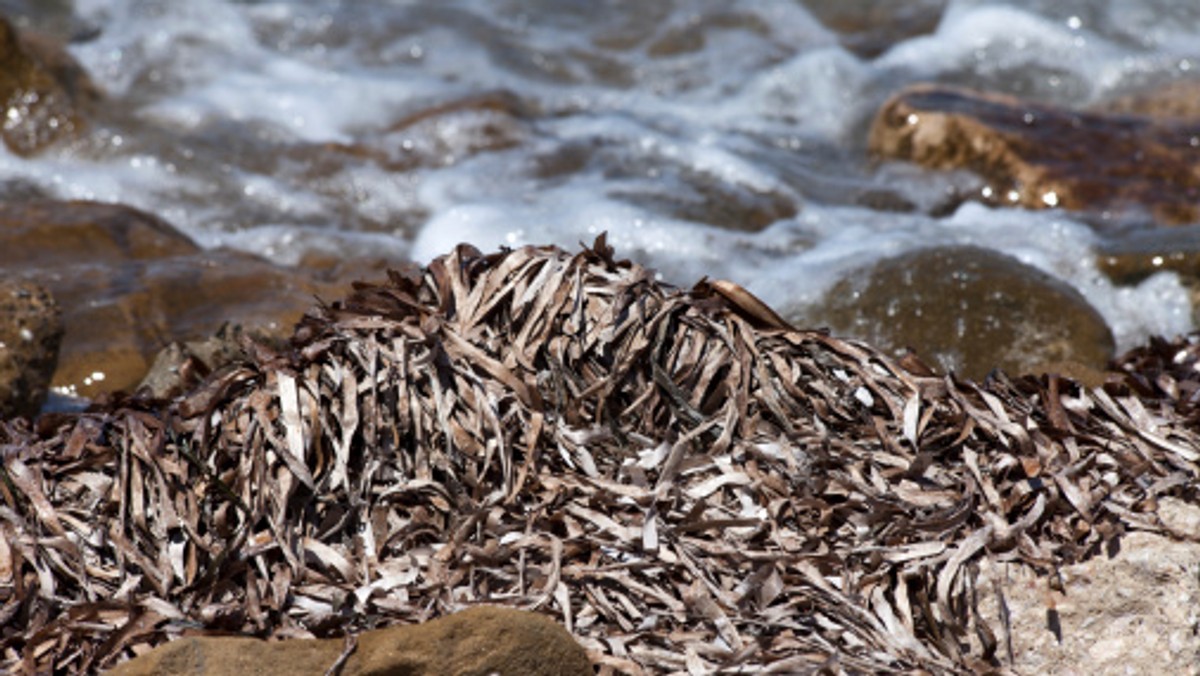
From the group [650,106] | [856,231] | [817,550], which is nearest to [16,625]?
[817,550]

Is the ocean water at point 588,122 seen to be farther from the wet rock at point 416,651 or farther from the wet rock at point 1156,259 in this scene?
the wet rock at point 416,651

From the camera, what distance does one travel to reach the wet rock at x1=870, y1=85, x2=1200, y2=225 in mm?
6586

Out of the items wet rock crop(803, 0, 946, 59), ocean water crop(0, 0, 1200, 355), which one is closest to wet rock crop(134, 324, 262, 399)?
ocean water crop(0, 0, 1200, 355)

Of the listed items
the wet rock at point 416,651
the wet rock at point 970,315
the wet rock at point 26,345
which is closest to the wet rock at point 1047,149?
the wet rock at point 970,315

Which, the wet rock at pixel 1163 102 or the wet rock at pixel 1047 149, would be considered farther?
the wet rock at pixel 1163 102

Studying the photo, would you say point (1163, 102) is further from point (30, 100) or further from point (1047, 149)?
point (30, 100)

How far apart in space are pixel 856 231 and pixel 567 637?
449cm

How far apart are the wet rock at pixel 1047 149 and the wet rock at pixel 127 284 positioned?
12.3 ft

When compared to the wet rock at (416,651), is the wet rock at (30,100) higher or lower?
lower

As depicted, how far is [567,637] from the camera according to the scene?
2.36 metres

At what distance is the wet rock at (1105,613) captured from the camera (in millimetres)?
2576

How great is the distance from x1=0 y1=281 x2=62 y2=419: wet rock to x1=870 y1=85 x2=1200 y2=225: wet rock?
4.77 metres

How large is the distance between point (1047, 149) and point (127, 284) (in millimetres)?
4763

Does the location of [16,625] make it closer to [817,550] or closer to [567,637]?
[567,637]
